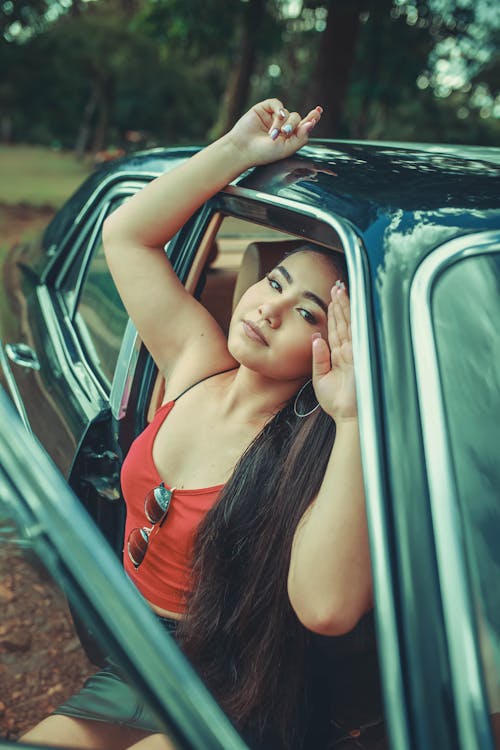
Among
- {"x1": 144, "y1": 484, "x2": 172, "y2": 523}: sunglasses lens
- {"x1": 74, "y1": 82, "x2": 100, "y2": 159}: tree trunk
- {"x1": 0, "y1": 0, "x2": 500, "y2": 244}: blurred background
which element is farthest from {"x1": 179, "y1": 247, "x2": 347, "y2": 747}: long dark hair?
{"x1": 74, "y1": 82, "x2": 100, "y2": 159}: tree trunk

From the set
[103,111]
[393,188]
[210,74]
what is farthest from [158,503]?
[210,74]

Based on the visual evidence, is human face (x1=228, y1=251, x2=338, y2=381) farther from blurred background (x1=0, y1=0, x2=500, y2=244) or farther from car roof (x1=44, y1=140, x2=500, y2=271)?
blurred background (x1=0, y1=0, x2=500, y2=244)

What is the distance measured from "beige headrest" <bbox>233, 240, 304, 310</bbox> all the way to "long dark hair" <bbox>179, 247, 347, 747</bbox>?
74cm

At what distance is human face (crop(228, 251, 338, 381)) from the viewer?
1.66 metres

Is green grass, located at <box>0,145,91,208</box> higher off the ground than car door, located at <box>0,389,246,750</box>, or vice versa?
car door, located at <box>0,389,246,750</box>

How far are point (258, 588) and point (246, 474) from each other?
22 centimetres

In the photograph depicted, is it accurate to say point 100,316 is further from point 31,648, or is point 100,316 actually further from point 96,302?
point 31,648

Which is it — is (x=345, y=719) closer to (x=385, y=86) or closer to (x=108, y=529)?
(x=108, y=529)

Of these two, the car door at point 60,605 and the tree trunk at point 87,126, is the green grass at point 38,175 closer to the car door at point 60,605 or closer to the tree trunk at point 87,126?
the tree trunk at point 87,126

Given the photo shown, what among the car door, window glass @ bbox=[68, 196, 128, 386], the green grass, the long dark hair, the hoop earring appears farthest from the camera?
the green grass

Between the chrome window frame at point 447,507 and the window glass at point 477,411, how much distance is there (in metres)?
0.02

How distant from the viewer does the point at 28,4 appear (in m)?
14.6

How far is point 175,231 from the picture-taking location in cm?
203

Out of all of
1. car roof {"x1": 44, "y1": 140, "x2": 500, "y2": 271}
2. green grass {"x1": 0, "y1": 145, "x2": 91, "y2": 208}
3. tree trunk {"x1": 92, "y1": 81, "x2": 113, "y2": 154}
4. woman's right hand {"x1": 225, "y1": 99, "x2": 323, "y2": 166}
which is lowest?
green grass {"x1": 0, "y1": 145, "x2": 91, "y2": 208}
